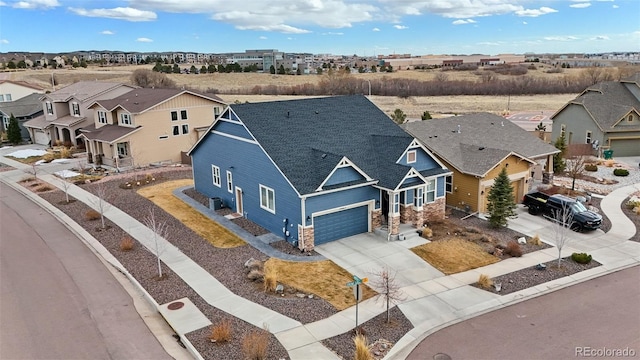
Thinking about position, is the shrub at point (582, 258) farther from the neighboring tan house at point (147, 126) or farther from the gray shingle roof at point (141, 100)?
the gray shingle roof at point (141, 100)

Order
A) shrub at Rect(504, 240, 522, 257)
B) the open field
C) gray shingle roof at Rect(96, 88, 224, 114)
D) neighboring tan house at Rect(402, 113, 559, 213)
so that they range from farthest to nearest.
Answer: the open field → gray shingle roof at Rect(96, 88, 224, 114) → neighboring tan house at Rect(402, 113, 559, 213) → shrub at Rect(504, 240, 522, 257)

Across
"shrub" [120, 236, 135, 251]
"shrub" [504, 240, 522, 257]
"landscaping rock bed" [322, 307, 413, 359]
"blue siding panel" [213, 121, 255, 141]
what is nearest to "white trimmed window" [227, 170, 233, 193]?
"blue siding panel" [213, 121, 255, 141]

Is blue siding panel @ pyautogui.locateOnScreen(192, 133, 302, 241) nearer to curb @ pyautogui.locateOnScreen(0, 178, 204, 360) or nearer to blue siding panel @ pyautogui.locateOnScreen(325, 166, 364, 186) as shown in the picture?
blue siding panel @ pyautogui.locateOnScreen(325, 166, 364, 186)

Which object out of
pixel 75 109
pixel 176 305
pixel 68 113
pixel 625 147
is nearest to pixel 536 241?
pixel 176 305

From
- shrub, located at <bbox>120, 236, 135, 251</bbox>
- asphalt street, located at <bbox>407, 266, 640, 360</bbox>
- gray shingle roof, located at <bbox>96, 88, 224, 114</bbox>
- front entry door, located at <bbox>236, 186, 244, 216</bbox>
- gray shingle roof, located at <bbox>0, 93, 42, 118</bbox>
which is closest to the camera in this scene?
asphalt street, located at <bbox>407, 266, 640, 360</bbox>

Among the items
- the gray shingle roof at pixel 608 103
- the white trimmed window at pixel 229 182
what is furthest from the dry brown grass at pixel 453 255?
the gray shingle roof at pixel 608 103

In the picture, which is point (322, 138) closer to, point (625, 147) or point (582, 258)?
point (582, 258)

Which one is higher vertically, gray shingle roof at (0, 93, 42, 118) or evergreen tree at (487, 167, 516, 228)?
gray shingle roof at (0, 93, 42, 118)

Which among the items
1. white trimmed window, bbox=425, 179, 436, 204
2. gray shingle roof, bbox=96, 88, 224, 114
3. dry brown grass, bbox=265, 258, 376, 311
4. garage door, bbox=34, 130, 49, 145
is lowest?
dry brown grass, bbox=265, 258, 376, 311
